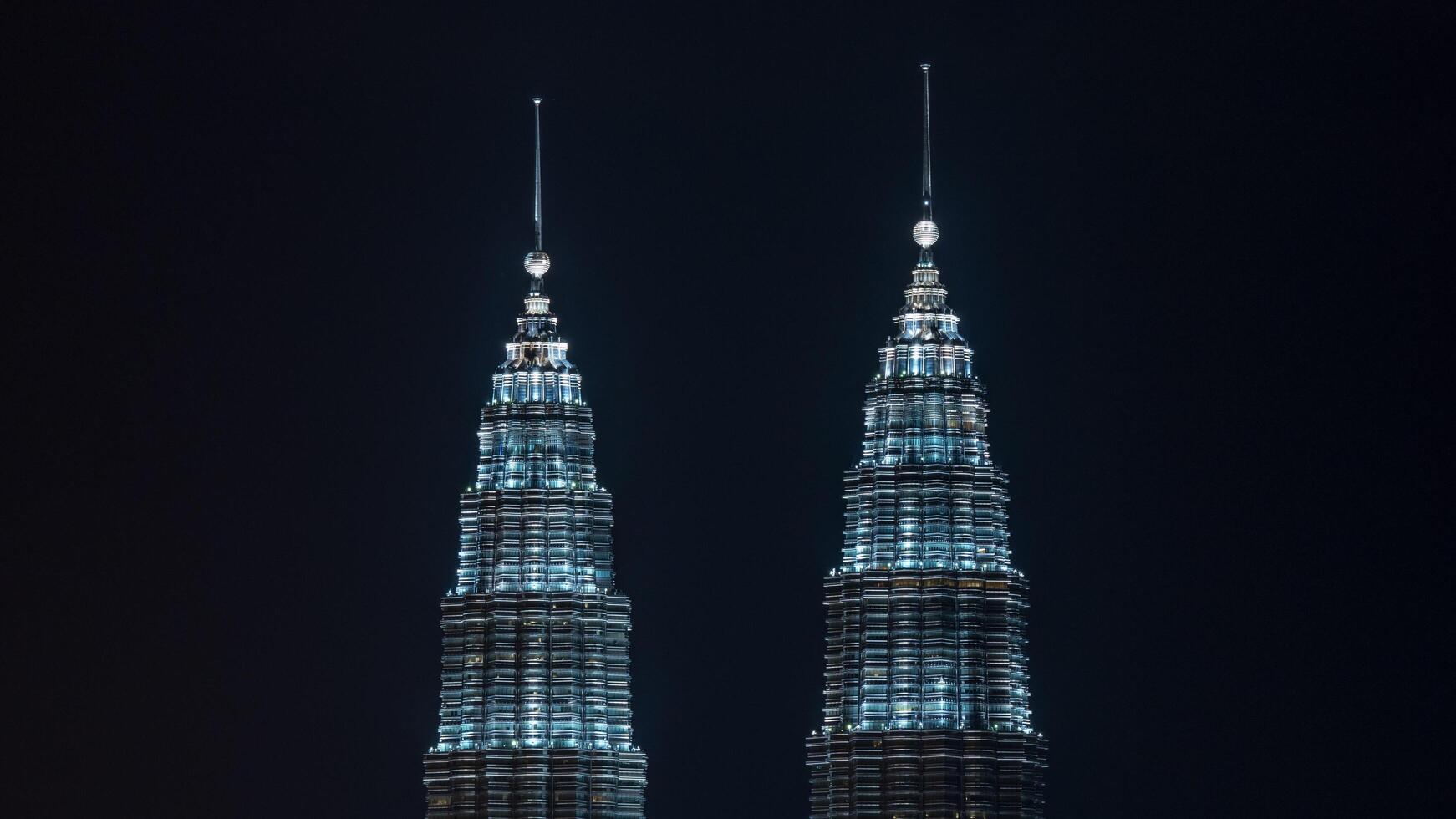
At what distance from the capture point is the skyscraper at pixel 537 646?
14288cm

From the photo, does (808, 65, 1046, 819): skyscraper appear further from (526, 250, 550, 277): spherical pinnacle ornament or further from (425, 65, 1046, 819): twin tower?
(526, 250, 550, 277): spherical pinnacle ornament

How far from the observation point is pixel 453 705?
144 metres

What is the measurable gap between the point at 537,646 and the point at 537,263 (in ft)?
47.5

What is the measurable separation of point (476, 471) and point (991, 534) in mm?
18677

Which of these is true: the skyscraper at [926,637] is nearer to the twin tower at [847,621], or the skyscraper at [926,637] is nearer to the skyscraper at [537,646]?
the twin tower at [847,621]

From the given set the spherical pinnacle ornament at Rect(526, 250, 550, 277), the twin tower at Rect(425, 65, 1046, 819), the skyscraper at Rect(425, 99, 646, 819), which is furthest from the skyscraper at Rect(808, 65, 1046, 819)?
the spherical pinnacle ornament at Rect(526, 250, 550, 277)

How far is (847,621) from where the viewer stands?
461ft

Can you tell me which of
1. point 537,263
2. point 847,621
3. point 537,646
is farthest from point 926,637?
point 537,263

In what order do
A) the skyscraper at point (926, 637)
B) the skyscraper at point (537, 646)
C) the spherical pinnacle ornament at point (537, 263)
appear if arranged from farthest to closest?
the spherical pinnacle ornament at point (537, 263)
the skyscraper at point (537, 646)
the skyscraper at point (926, 637)

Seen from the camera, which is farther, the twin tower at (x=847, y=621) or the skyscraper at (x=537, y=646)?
the skyscraper at (x=537, y=646)

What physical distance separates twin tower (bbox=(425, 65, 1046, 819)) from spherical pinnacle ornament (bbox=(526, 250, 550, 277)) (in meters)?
2.71

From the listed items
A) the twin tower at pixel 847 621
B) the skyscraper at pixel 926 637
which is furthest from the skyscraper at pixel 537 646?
the skyscraper at pixel 926 637

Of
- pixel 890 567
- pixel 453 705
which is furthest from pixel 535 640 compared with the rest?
pixel 890 567

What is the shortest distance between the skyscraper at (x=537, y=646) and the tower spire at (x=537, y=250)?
5.53 m
